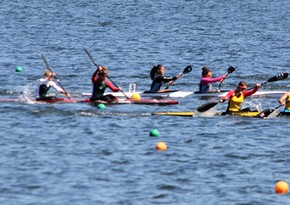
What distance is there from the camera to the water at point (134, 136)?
25.5 m

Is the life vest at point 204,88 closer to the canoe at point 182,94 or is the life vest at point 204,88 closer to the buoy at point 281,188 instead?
the canoe at point 182,94

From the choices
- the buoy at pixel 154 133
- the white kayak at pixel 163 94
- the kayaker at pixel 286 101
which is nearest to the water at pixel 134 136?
the buoy at pixel 154 133

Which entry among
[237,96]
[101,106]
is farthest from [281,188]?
[101,106]

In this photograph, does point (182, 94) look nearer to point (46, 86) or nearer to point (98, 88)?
point (98, 88)

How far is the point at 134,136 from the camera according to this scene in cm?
3170

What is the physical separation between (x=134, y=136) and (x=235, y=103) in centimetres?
514

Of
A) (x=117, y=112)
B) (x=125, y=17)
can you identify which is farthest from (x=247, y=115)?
(x=125, y=17)

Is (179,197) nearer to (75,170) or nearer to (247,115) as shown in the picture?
(75,170)

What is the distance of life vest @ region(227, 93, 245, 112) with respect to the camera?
116ft

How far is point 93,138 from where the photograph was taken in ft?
103

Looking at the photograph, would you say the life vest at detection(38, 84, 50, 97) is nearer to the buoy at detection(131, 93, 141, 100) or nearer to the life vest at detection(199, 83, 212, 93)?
the buoy at detection(131, 93, 141, 100)

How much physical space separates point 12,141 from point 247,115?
9155 mm

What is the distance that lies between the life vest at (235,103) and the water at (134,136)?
690mm

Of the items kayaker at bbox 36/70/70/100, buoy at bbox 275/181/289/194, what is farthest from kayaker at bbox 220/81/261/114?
buoy at bbox 275/181/289/194
